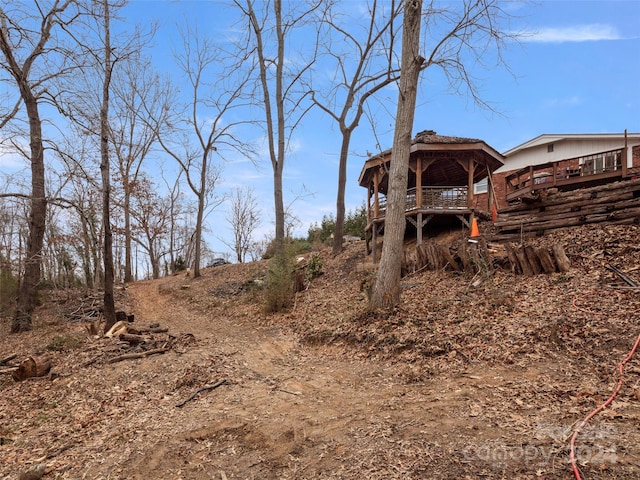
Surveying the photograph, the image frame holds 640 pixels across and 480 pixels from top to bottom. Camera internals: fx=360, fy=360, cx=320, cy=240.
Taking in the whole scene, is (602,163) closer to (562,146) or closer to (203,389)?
(562,146)

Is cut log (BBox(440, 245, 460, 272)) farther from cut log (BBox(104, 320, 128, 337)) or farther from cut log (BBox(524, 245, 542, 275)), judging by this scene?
cut log (BBox(104, 320, 128, 337))

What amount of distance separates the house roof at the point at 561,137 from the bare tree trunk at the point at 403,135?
1556cm

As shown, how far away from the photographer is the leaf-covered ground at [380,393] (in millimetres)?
2811

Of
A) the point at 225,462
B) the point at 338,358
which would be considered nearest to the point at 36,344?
the point at 338,358

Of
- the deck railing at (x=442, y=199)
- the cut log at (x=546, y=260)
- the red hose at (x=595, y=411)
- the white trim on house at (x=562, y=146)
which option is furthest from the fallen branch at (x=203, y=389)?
the white trim on house at (x=562, y=146)

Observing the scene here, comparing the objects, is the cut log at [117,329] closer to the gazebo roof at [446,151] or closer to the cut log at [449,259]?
the cut log at [449,259]

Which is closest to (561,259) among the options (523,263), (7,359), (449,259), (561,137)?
(523,263)

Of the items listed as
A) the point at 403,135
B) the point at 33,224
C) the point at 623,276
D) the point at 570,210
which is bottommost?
the point at 623,276

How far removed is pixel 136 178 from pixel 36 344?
1821cm

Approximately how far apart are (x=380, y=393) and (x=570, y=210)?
24.4ft

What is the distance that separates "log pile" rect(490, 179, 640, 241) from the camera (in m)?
7.75

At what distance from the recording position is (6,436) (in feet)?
13.9

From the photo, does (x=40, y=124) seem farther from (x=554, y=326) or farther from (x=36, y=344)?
(x=554, y=326)

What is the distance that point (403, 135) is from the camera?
7207mm
